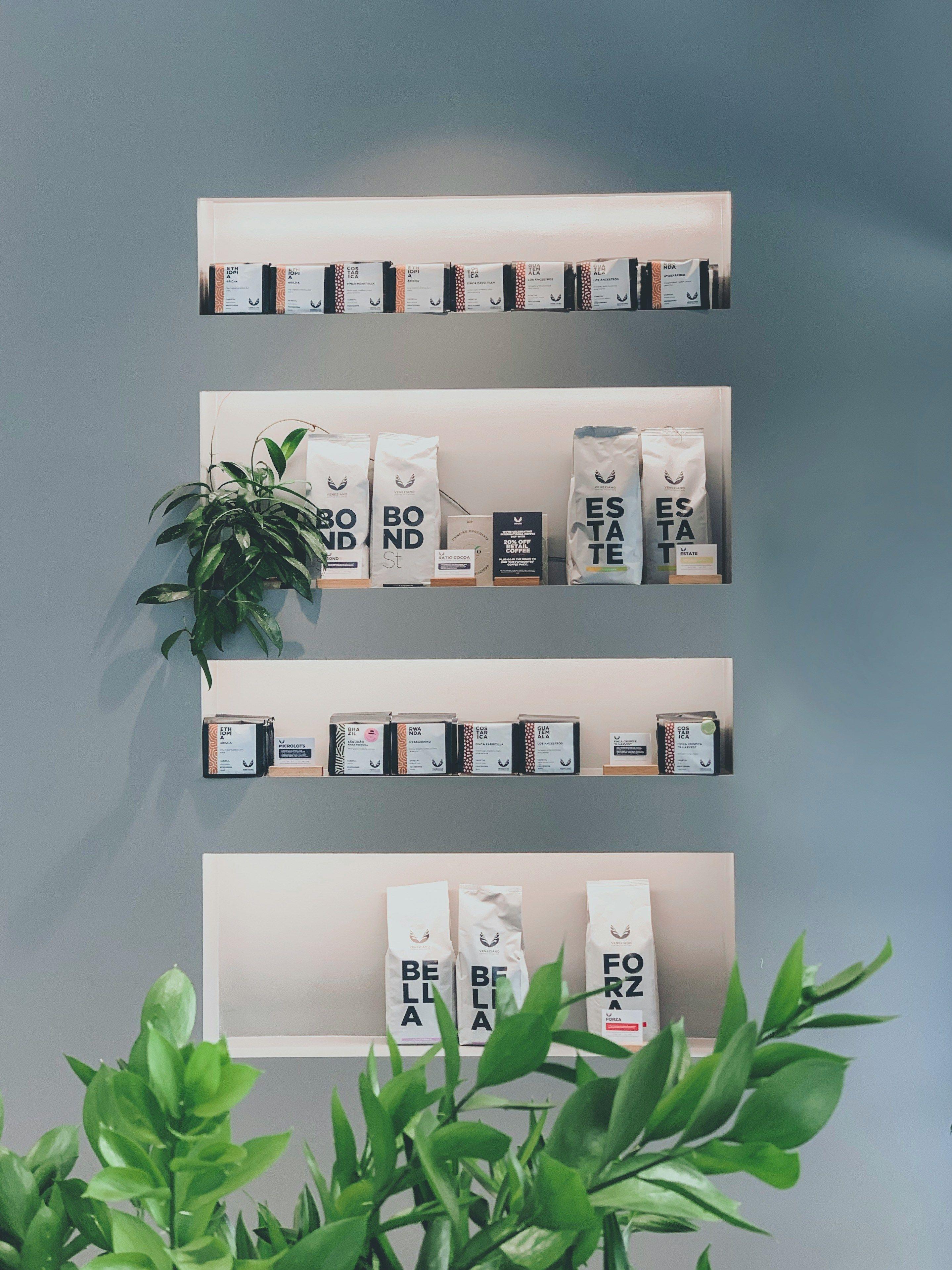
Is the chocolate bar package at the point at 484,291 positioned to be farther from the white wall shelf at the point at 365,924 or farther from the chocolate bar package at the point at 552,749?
the white wall shelf at the point at 365,924

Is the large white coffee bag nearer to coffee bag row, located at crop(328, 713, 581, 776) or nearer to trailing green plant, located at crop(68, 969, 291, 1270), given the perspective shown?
coffee bag row, located at crop(328, 713, 581, 776)

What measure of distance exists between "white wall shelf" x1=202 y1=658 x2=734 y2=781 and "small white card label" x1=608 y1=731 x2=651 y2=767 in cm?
16

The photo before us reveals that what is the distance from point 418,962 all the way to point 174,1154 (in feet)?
6.76

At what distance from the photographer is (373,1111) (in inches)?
12.3

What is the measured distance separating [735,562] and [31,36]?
2.00m

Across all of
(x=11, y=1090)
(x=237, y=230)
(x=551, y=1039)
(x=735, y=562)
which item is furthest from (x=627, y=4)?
(x=11, y=1090)

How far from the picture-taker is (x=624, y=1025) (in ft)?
7.25

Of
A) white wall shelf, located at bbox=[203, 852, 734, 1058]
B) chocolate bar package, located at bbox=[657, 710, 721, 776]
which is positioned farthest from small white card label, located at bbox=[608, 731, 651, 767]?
white wall shelf, located at bbox=[203, 852, 734, 1058]

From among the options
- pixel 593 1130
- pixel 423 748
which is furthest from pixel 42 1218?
pixel 423 748

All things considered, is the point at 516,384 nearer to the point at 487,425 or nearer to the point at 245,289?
the point at 487,425

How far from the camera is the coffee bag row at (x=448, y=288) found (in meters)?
2.25

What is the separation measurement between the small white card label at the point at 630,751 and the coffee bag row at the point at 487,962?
0.35 metres

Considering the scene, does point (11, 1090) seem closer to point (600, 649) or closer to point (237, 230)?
point (600, 649)

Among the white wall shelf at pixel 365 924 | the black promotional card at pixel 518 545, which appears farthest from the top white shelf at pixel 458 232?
the white wall shelf at pixel 365 924
